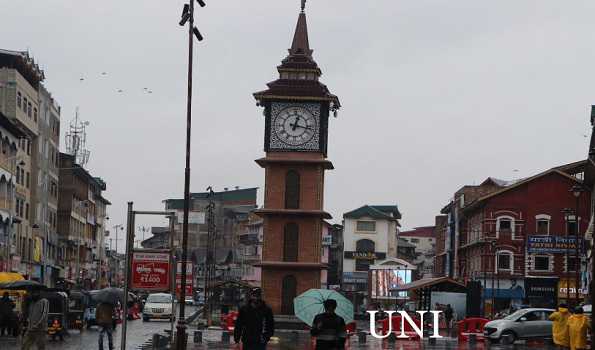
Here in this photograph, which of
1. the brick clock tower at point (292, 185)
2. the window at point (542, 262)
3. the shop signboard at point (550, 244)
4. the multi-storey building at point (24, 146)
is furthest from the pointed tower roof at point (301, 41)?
the window at point (542, 262)

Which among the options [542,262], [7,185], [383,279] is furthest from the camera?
[383,279]

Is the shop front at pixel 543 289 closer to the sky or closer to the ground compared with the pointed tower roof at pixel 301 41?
closer to the ground

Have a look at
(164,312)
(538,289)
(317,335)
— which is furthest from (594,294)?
(538,289)

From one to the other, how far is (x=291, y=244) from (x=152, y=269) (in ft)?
183

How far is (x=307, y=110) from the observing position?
8250cm

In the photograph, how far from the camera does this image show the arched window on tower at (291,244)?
271ft

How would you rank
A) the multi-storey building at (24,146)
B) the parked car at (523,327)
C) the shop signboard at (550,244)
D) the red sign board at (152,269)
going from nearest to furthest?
1. the red sign board at (152,269)
2. the parked car at (523,327)
3. the shop signboard at (550,244)
4. the multi-storey building at (24,146)

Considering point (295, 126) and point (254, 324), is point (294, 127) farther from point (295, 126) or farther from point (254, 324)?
point (254, 324)

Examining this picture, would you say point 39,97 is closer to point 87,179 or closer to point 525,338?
point 87,179

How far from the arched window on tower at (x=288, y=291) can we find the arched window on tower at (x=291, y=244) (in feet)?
4.43

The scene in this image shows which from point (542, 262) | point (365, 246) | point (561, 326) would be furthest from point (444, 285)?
point (365, 246)

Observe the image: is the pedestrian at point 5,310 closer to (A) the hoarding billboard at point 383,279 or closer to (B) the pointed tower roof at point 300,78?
(B) the pointed tower roof at point 300,78

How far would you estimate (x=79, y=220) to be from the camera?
127 metres

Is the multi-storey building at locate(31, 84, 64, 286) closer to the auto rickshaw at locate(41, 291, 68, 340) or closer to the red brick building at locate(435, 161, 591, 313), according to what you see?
the red brick building at locate(435, 161, 591, 313)
